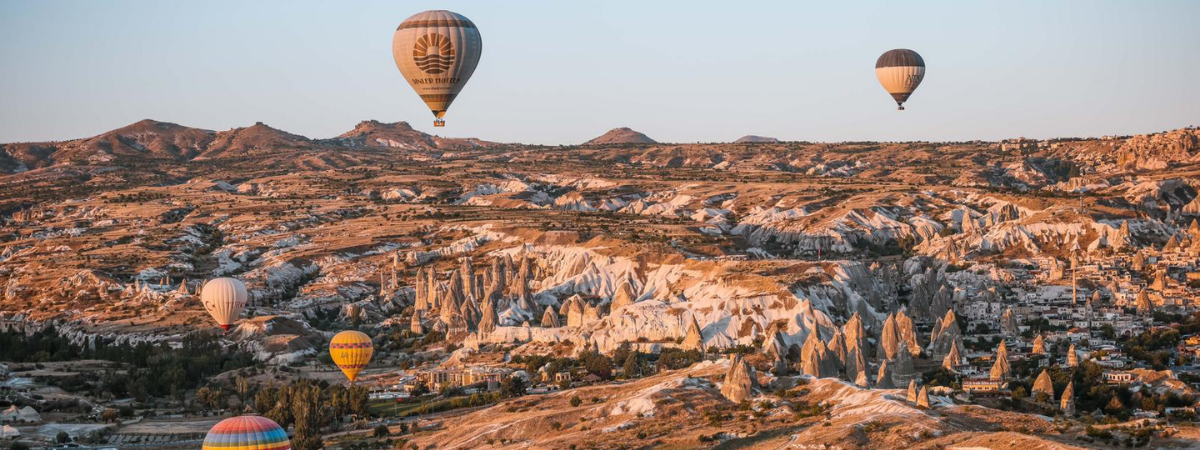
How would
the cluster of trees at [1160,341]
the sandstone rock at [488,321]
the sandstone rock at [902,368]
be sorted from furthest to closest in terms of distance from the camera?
the sandstone rock at [488,321] < the cluster of trees at [1160,341] < the sandstone rock at [902,368]

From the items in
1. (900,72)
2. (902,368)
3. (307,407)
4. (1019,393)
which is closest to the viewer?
(1019,393)

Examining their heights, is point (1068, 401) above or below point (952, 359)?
below

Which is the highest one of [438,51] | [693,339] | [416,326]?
[438,51]

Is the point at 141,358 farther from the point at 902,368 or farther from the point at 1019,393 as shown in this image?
the point at 1019,393

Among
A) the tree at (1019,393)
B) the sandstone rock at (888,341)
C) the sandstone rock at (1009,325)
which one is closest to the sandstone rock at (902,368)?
the sandstone rock at (888,341)

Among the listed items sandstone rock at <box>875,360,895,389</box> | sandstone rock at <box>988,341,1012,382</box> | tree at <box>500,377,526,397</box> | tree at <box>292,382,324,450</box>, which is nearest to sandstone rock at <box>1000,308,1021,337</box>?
sandstone rock at <box>988,341,1012,382</box>

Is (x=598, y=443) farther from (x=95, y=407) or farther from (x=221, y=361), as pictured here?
(x=221, y=361)

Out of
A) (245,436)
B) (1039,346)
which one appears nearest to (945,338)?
(1039,346)

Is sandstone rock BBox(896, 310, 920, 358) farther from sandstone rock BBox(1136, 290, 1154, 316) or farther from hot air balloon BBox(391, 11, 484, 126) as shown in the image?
hot air balloon BBox(391, 11, 484, 126)

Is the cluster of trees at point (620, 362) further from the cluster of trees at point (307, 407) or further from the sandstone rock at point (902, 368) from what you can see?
the cluster of trees at point (307, 407)
